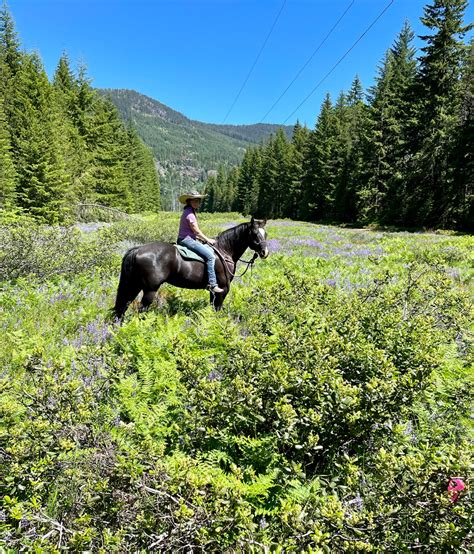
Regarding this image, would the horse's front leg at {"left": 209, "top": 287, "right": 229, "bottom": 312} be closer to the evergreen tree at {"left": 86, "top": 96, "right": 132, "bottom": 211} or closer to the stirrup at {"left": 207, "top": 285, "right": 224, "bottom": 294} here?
the stirrup at {"left": 207, "top": 285, "right": 224, "bottom": 294}

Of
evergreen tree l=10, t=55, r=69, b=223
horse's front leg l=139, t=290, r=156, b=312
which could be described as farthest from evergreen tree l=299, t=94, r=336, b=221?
horse's front leg l=139, t=290, r=156, b=312

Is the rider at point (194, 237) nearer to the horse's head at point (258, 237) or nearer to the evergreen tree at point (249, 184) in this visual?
the horse's head at point (258, 237)

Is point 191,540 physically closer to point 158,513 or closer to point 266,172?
point 158,513

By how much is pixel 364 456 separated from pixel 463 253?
49.6ft

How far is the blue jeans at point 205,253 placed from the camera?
7.91 meters

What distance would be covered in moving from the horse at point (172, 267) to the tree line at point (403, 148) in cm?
3142

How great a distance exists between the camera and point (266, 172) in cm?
8738

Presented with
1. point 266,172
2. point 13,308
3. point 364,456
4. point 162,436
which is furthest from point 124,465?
point 266,172

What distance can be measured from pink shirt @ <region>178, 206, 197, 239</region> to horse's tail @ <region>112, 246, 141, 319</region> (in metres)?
1.28

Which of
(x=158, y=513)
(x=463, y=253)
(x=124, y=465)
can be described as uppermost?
(x=463, y=253)

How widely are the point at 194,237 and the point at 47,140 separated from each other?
26.5m

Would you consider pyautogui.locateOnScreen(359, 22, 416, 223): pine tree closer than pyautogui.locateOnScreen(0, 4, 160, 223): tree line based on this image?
No

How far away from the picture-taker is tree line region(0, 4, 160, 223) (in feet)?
89.3

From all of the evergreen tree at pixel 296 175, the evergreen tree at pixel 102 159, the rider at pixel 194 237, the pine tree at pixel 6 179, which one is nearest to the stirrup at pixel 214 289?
the rider at pixel 194 237
